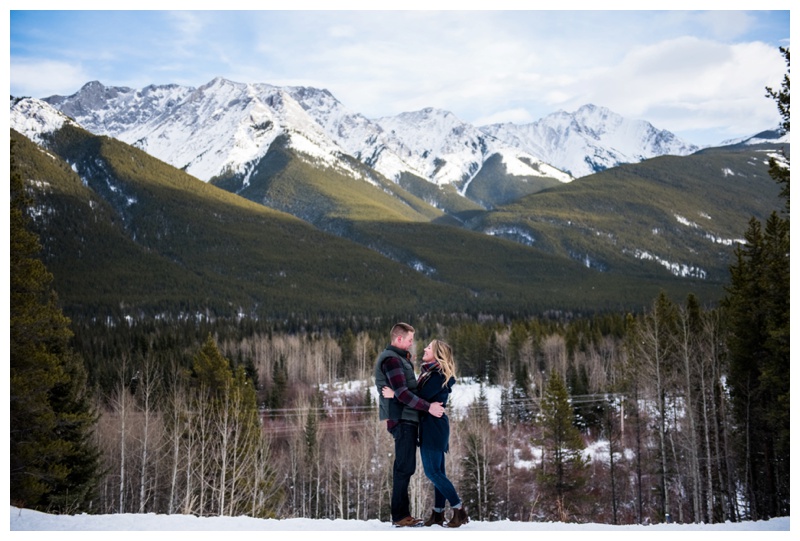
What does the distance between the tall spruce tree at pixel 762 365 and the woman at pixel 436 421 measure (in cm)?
1062

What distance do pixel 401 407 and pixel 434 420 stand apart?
0.45 metres

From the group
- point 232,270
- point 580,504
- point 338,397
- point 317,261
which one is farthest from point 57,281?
point 580,504

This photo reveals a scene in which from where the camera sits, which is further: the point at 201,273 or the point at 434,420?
the point at 201,273

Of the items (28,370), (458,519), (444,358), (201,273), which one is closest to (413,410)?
(444,358)

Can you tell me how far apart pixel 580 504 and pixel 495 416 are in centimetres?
2594

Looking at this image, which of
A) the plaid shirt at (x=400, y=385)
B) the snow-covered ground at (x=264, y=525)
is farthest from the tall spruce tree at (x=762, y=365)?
the plaid shirt at (x=400, y=385)

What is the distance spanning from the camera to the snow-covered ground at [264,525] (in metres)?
7.96

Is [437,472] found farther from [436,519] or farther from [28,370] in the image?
[28,370]

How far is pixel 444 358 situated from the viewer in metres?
8.01

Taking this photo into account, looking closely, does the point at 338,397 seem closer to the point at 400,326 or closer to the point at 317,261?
the point at 400,326

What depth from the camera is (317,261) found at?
601 feet
